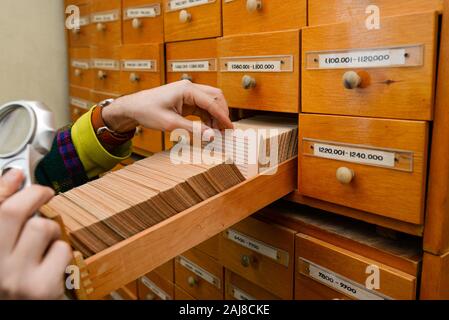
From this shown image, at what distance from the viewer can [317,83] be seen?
26.8 inches

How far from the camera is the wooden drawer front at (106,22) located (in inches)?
50.3

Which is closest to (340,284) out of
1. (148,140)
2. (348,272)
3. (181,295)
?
(348,272)

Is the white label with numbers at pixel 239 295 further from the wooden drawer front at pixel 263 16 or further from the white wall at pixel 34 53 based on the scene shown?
the white wall at pixel 34 53

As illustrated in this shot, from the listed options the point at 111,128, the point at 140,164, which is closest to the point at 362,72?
the point at 140,164

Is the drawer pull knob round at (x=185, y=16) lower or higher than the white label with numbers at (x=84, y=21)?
lower

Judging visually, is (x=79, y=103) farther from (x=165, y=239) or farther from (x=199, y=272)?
(x=165, y=239)

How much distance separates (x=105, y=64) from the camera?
53.7 inches

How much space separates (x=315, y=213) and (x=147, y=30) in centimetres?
70

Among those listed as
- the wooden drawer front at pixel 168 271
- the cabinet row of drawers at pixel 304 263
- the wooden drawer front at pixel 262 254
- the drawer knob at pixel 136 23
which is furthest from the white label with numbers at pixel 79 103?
the wooden drawer front at pixel 262 254

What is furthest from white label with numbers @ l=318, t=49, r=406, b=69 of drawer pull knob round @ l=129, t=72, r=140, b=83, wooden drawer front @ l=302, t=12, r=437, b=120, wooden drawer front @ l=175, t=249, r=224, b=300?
drawer pull knob round @ l=129, t=72, r=140, b=83

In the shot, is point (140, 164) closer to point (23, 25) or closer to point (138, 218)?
point (138, 218)

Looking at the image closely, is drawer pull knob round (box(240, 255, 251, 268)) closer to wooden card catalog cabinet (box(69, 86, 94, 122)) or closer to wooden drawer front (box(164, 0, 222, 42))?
wooden drawer front (box(164, 0, 222, 42))

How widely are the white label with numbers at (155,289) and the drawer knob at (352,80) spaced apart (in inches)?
34.7

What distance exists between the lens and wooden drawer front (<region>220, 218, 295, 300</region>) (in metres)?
0.78
